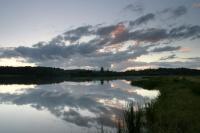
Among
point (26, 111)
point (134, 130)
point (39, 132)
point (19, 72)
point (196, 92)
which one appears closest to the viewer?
point (134, 130)

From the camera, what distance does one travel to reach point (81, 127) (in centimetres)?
1934

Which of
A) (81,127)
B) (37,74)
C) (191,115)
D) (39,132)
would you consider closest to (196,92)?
(191,115)

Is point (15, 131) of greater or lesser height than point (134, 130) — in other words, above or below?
below

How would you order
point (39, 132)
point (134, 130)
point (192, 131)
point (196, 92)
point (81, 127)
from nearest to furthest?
point (134, 130)
point (192, 131)
point (39, 132)
point (81, 127)
point (196, 92)

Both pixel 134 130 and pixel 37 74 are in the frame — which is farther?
pixel 37 74

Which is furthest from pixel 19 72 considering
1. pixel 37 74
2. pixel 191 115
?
pixel 191 115

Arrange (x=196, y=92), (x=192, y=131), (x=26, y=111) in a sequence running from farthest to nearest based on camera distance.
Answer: (x=196, y=92) < (x=26, y=111) < (x=192, y=131)

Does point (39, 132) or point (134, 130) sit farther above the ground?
point (134, 130)

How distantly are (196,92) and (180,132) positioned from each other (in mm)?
21061

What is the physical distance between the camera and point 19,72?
192125 mm

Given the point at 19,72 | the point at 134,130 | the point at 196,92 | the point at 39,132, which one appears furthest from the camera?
the point at 19,72

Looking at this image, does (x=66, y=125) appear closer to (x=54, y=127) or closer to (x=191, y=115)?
(x=54, y=127)

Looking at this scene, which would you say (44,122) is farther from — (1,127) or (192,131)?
(192,131)

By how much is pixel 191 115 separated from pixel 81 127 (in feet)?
23.8
